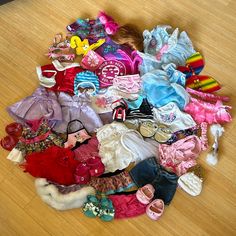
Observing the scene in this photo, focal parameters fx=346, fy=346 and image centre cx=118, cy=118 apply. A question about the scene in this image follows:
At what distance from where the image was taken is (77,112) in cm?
163

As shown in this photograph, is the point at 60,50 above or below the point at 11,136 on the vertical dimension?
above

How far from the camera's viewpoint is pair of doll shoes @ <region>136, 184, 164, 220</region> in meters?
1.41

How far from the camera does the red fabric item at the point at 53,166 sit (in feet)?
4.81

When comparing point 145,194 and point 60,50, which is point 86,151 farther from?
point 60,50

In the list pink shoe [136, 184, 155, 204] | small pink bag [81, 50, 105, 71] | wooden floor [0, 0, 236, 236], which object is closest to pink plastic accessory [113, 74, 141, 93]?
small pink bag [81, 50, 105, 71]

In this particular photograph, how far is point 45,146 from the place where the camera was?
5.11 feet

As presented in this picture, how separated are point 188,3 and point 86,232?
1.35 meters

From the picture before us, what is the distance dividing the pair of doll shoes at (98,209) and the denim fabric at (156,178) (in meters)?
0.16

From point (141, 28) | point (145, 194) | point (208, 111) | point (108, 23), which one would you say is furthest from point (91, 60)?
point (145, 194)

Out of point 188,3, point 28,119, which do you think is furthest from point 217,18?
point 28,119

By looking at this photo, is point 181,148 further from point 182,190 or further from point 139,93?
point 139,93

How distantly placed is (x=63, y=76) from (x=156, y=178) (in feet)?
2.23

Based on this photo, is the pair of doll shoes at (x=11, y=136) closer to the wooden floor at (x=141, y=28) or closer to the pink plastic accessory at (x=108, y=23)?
the wooden floor at (x=141, y=28)

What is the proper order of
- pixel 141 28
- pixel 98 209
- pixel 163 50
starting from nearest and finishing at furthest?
pixel 98 209 < pixel 163 50 < pixel 141 28
